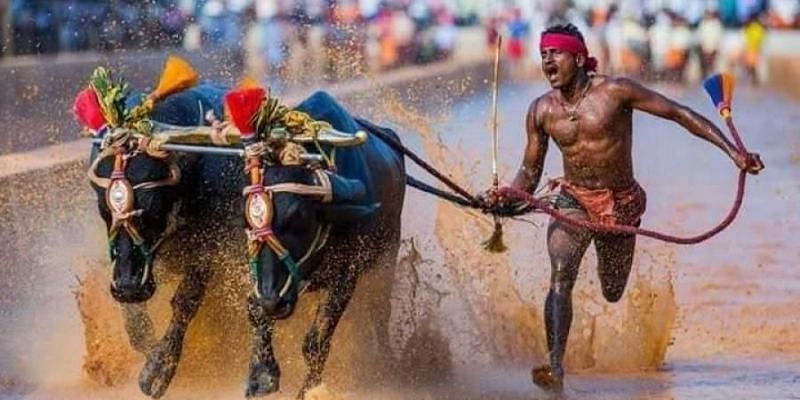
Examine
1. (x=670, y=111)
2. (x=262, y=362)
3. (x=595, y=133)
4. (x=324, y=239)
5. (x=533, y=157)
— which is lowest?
(x=262, y=362)

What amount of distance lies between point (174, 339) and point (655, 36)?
3561 centimetres

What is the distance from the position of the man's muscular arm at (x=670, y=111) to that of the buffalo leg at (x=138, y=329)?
2348 mm

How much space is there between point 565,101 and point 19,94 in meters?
16.3

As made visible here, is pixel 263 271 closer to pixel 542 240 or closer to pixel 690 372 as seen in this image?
pixel 690 372

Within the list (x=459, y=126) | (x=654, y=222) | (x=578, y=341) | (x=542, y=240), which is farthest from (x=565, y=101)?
(x=459, y=126)

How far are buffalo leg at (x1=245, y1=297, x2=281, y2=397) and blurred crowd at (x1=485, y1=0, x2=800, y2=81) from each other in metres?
32.1

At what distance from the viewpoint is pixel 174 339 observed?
10273 mm

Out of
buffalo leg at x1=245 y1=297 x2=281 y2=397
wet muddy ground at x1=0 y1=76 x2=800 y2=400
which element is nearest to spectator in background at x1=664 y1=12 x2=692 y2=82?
wet muddy ground at x1=0 y1=76 x2=800 y2=400

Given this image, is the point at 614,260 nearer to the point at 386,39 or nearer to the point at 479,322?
the point at 479,322

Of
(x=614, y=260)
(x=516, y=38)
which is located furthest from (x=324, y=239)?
(x=516, y=38)

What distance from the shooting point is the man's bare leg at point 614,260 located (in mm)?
Result: 10516

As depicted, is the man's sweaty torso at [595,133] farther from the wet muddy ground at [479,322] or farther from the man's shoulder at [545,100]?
the wet muddy ground at [479,322]

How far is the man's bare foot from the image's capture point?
10.2 m

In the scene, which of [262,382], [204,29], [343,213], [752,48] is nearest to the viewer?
[262,382]
